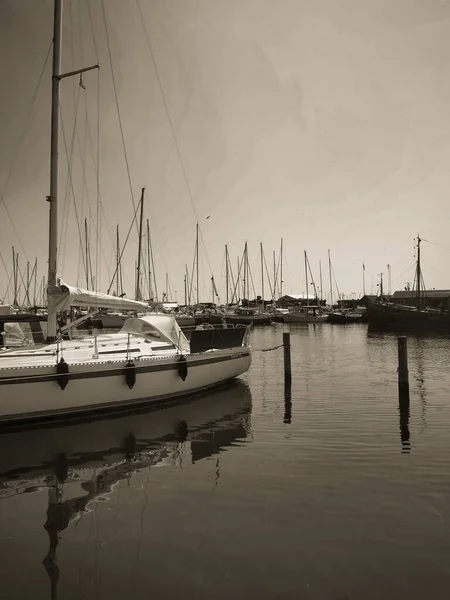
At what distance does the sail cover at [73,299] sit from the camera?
14.6 metres

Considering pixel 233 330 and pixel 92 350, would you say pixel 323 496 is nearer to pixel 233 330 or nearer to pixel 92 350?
pixel 92 350

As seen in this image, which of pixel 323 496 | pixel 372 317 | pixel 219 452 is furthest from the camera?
pixel 372 317

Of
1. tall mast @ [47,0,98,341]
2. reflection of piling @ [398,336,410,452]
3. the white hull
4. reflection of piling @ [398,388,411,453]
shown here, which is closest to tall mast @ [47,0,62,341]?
tall mast @ [47,0,98,341]

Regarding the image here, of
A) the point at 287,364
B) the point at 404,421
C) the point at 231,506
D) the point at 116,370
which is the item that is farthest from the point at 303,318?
the point at 231,506

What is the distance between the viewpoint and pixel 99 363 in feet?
42.9

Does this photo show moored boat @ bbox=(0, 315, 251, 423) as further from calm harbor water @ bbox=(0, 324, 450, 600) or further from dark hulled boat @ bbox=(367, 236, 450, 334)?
dark hulled boat @ bbox=(367, 236, 450, 334)

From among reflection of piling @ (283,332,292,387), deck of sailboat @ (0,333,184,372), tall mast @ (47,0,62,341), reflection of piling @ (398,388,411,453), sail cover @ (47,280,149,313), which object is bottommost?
reflection of piling @ (398,388,411,453)

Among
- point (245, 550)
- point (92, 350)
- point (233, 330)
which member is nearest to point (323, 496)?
point (245, 550)

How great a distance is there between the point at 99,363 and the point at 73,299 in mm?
2924

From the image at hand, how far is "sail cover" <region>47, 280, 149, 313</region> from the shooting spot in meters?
14.6

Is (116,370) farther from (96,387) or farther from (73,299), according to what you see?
(73,299)

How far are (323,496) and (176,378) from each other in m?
8.26

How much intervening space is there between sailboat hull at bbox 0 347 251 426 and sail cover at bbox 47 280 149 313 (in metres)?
2.82

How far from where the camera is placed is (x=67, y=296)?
48.1 feet
